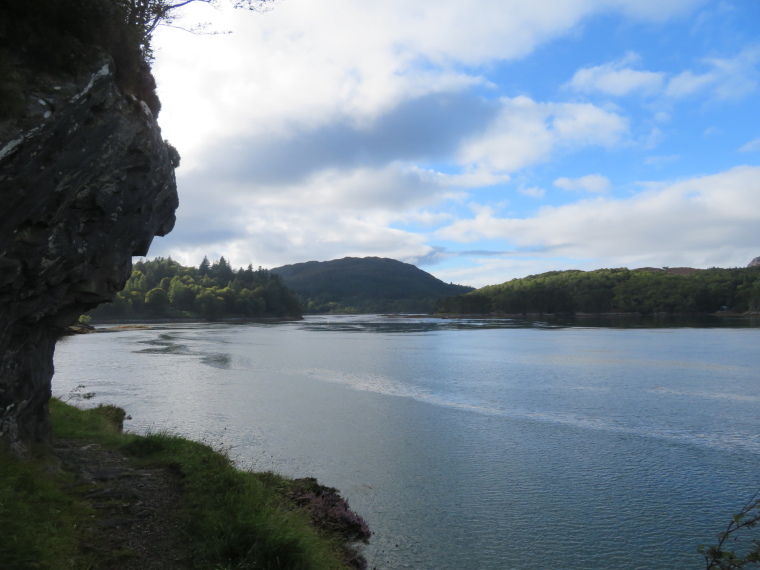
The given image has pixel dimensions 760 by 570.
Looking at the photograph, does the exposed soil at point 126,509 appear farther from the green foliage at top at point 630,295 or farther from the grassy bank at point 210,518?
the green foliage at top at point 630,295

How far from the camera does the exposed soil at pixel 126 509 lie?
7992 mm

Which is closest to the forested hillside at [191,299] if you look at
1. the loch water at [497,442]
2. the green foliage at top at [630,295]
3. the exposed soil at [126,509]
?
the green foliage at top at [630,295]

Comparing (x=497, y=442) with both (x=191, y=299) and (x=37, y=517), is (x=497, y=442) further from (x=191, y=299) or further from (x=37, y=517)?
(x=191, y=299)

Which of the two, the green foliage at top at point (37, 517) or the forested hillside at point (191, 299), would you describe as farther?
the forested hillside at point (191, 299)

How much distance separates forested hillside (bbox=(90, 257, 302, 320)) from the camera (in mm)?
155375

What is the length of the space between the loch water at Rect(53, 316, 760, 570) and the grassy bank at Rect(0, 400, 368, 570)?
135cm

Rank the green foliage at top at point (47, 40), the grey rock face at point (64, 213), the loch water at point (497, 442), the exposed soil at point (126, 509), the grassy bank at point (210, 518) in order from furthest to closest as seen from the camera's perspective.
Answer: the loch water at point (497, 442) < the exposed soil at point (126, 509) < the grey rock face at point (64, 213) < the grassy bank at point (210, 518) < the green foliage at top at point (47, 40)

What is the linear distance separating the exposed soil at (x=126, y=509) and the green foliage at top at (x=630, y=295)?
6628 inches

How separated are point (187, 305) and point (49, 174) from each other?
169165 millimetres

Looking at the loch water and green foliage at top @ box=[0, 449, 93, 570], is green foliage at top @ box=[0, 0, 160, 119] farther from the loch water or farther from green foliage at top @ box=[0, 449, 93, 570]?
the loch water

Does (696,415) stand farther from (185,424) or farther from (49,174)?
(49,174)

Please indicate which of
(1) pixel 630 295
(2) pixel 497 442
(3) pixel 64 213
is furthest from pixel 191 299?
(3) pixel 64 213

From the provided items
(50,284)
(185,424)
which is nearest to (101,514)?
(50,284)

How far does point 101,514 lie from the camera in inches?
370
